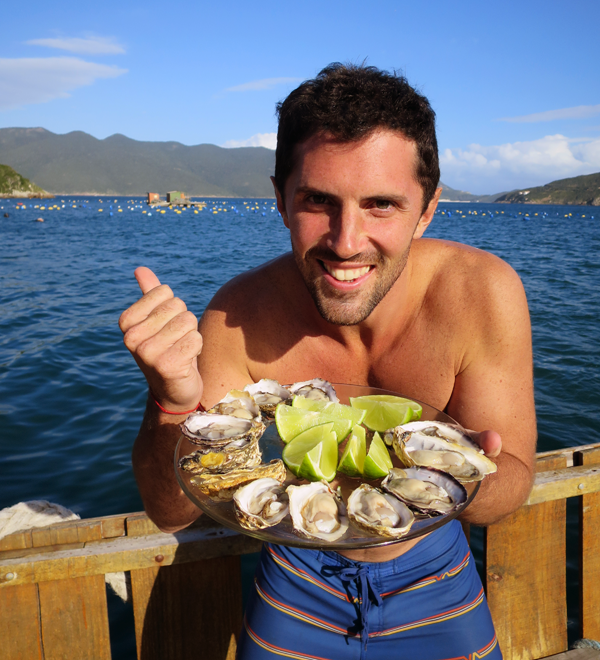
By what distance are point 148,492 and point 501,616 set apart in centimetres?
200

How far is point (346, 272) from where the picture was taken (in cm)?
223

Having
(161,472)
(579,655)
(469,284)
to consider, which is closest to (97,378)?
(161,472)

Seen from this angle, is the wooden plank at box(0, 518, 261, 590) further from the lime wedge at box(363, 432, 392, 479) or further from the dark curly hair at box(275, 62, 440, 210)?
the dark curly hair at box(275, 62, 440, 210)

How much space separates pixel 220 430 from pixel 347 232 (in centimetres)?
101

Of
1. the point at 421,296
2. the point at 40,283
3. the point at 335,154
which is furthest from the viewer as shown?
the point at 40,283

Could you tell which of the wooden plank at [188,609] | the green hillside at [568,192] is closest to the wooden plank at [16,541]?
the wooden plank at [188,609]

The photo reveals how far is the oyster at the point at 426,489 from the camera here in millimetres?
1447

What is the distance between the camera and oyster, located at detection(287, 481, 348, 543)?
54.5 inches

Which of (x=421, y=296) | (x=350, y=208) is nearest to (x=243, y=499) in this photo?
(x=350, y=208)

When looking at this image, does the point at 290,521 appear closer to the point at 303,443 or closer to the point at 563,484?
the point at 303,443

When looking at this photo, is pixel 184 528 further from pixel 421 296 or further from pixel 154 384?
pixel 421 296

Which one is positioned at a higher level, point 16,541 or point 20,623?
point 16,541

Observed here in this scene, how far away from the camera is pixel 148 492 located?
2100 millimetres

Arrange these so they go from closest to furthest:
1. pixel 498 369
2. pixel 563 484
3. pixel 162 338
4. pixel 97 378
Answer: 1. pixel 162 338
2. pixel 498 369
3. pixel 563 484
4. pixel 97 378
